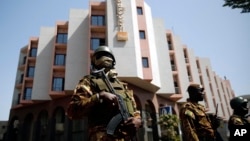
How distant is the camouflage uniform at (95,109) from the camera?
262 centimetres

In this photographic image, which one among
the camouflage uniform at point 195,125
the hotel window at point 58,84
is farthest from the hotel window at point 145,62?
the camouflage uniform at point 195,125

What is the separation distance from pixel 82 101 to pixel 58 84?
21495 millimetres

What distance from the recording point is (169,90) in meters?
23.8

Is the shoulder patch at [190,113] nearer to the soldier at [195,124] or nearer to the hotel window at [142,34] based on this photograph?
the soldier at [195,124]

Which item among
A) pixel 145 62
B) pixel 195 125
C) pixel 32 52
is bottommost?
pixel 195 125

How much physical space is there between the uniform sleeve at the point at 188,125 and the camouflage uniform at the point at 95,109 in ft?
5.38

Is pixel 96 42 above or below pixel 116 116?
above

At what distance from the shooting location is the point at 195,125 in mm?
4273

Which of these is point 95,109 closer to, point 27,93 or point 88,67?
point 88,67

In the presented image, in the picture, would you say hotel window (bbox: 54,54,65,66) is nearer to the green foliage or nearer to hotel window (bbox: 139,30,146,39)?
hotel window (bbox: 139,30,146,39)

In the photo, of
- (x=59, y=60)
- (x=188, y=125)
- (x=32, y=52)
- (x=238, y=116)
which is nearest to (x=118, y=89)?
(x=188, y=125)

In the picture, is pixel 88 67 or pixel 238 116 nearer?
pixel 238 116

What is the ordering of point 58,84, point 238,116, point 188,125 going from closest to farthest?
point 188,125, point 238,116, point 58,84

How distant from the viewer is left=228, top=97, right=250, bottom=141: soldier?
4.56 meters
